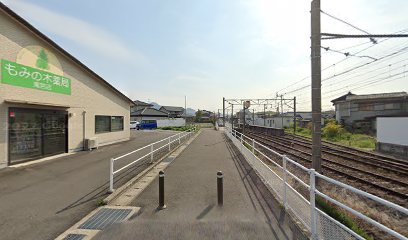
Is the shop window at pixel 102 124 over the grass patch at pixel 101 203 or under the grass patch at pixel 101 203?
over

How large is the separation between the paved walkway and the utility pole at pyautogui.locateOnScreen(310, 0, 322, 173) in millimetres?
1926

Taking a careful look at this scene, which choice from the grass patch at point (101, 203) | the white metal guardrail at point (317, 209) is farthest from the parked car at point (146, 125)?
the white metal guardrail at point (317, 209)

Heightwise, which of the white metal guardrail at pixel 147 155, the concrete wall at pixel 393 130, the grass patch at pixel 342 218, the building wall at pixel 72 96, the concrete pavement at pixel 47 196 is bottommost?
the grass patch at pixel 342 218

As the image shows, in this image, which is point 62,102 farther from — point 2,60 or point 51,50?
point 2,60

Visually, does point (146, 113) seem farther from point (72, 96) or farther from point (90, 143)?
point (72, 96)

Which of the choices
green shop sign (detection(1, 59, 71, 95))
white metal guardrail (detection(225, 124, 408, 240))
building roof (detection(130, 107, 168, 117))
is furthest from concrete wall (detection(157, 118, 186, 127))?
white metal guardrail (detection(225, 124, 408, 240))

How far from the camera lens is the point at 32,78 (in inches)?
436

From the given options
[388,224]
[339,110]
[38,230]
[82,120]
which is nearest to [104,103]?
[82,120]

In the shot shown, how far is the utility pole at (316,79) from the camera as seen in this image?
22.0 ft

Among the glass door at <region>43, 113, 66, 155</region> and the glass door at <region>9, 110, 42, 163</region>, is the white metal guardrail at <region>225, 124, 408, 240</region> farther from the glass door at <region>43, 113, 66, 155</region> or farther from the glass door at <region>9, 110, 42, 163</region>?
the glass door at <region>43, 113, 66, 155</region>

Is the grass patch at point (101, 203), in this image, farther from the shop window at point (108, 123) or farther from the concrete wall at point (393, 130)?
the concrete wall at point (393, 130)

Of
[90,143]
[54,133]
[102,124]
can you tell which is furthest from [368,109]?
[54,133]

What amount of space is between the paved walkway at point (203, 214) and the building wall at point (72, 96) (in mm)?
7647

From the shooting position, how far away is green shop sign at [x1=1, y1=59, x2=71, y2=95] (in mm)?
9766
